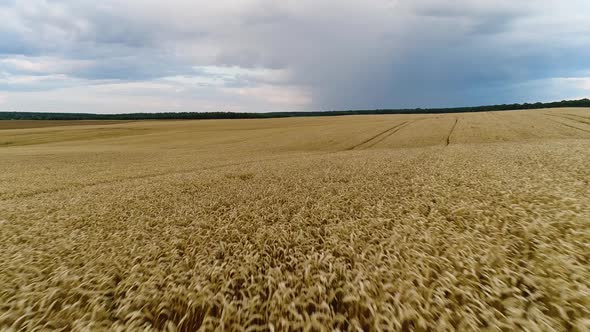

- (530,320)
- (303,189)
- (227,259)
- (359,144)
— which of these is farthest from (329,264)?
(359,144)

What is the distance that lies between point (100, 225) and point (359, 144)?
102ft

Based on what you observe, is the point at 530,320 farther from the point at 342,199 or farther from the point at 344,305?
the point at 342,199

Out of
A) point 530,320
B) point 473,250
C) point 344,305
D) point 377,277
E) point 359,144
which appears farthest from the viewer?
point 359,144

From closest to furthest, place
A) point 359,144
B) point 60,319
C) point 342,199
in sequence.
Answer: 1. point 60,319
2. point 342,199
3. point 359,144

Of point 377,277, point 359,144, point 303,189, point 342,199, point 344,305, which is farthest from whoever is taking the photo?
point 359,144

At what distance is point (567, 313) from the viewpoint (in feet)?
9.34

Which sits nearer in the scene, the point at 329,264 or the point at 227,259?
the point at 329,264

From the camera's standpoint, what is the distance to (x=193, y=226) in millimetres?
6043

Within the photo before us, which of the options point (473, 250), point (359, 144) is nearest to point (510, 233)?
point (473, 250)

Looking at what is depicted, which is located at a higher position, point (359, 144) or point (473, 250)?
point (473, 250)

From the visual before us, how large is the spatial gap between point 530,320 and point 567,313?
1.94 feet

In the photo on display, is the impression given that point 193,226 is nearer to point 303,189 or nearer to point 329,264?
point 329,264

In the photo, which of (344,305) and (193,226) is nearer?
(344,305)

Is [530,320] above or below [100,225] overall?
above
